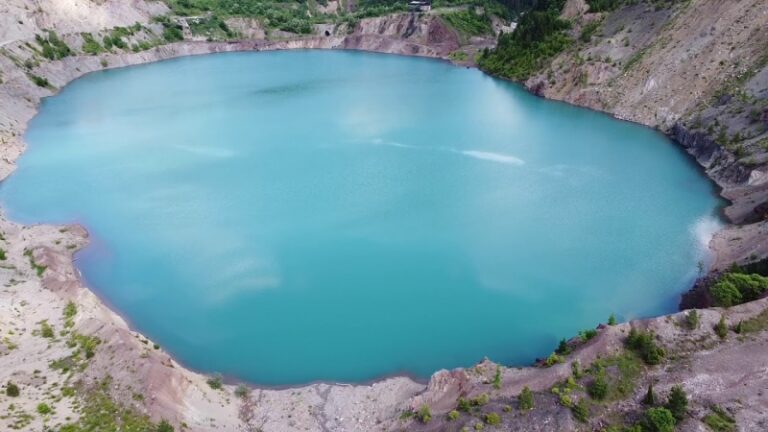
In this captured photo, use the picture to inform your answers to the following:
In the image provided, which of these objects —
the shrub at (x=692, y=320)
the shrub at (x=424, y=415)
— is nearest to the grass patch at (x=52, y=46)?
the shrub at (x=424, y=415)

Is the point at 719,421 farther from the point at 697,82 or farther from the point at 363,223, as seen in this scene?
the point at 697,82

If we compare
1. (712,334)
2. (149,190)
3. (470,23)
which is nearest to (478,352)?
(712,334)

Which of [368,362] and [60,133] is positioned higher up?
[368,362]

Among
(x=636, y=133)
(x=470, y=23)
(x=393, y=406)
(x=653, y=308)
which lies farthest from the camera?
(x=470, y=23)

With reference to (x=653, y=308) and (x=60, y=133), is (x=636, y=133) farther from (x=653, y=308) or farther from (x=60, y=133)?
(x=60, y=133)

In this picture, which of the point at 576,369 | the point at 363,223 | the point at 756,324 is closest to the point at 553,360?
the point at 576,369

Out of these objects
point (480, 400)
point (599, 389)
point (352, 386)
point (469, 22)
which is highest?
point (599, 389)

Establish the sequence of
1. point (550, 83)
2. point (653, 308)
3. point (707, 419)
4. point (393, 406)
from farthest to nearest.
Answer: point (550, 83) → point (653, 308) → point (393, 406) → point (707, 419)
